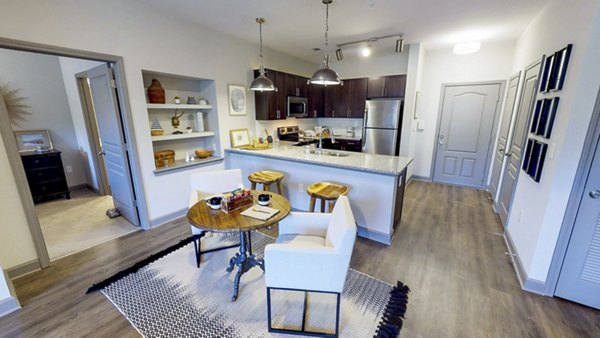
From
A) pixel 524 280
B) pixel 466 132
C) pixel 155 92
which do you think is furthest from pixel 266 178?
pixel 466 132

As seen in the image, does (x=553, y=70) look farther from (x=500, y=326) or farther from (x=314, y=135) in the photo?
(x=314, y=135)

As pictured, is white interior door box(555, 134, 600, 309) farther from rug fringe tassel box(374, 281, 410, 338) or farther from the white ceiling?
the white ceiling

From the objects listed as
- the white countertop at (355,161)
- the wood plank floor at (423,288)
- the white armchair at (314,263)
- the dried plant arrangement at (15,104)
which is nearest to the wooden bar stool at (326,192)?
the white countertop at (355,161)

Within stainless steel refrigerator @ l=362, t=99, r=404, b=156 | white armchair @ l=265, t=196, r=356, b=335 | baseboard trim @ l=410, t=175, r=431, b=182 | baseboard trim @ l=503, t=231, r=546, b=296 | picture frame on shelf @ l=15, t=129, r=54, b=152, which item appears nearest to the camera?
white armchair @ l=265, t=196, r=356, b=335

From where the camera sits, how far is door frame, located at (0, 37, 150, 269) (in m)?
2.06

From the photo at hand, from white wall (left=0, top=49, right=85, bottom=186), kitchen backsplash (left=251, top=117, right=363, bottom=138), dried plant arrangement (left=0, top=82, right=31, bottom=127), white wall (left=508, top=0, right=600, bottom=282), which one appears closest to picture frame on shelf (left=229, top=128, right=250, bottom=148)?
kitchen backsplash (left=251, top=117, right=363, bottom=138)

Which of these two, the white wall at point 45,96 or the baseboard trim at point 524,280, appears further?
the white wall at point 45,96

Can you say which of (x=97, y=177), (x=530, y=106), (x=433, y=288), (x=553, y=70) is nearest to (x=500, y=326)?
(x=433, y=288)

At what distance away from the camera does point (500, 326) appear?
1.72m

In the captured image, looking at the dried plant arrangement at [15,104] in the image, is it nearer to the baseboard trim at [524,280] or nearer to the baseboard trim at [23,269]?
the baseboard trim at [23,269]

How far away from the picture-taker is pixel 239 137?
4.22 metres

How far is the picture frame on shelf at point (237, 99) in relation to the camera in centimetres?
397

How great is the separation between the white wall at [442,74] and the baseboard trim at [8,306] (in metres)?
6.08

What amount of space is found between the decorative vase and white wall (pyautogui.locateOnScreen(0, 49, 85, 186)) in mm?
2524
